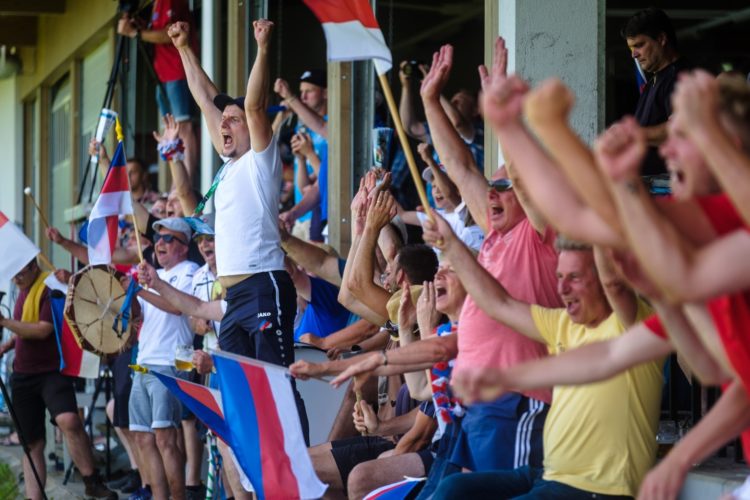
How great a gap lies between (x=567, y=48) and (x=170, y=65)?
580 cm

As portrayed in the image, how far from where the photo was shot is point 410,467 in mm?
5363

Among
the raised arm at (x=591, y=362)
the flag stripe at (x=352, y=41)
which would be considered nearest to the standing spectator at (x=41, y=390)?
the flag stripe at (x=352, y=41)

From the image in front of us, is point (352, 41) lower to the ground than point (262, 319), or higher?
higher

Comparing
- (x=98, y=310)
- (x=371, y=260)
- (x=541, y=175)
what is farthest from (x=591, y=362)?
(x=98, y=310)

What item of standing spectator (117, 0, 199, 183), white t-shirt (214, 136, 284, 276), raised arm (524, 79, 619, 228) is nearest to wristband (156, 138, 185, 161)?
standing spectator (117, 0, 199, 183)

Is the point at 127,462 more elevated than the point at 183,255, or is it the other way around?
the point at 183,255

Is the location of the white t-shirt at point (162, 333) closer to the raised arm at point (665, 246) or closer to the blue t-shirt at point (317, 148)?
the blue t-shirt at point (317, 148)

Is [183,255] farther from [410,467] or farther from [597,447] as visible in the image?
[597,447]

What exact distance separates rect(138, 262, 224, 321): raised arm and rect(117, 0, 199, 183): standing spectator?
374cm

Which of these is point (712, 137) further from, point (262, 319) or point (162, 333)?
point (162, 333)

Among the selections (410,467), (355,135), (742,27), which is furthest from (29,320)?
(742,27)

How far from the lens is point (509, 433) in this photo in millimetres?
4613

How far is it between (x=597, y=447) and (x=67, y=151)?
13724mm

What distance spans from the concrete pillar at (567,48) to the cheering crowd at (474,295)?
0.67 feet
